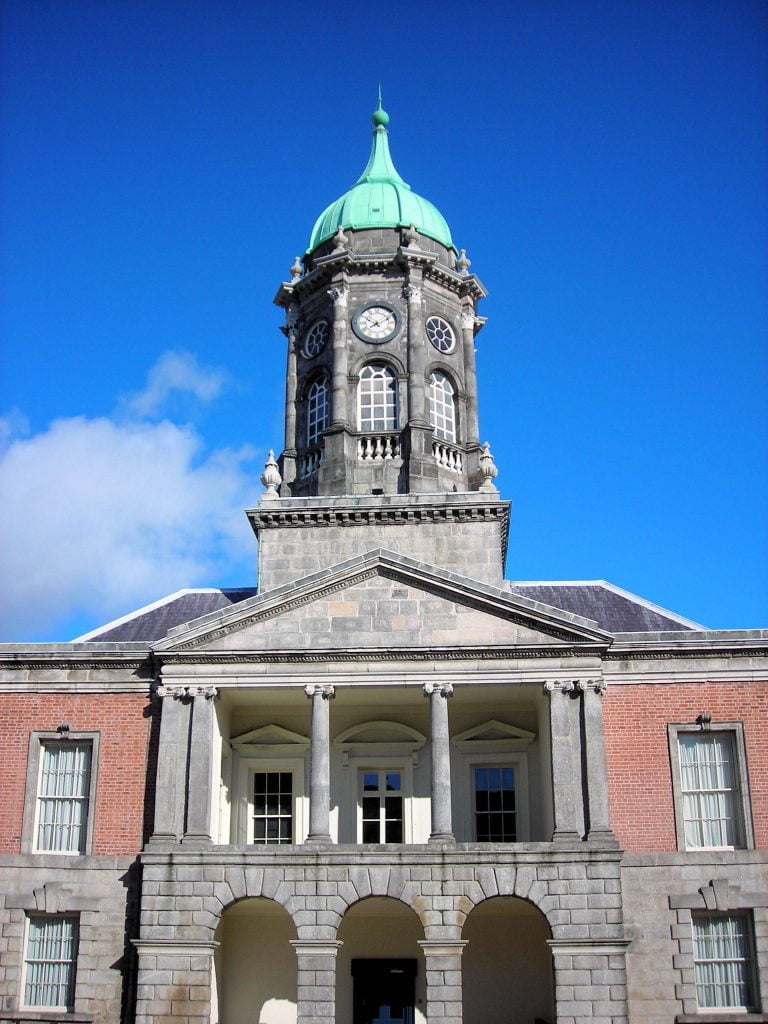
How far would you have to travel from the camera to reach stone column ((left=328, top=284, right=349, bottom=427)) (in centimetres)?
3047

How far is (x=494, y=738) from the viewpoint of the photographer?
2744cm

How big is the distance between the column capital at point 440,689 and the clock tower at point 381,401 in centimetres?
408

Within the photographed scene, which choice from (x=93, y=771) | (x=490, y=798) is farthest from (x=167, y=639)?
(x=490, y=798)

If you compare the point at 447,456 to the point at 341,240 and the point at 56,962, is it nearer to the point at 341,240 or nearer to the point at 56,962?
the point at 341,240

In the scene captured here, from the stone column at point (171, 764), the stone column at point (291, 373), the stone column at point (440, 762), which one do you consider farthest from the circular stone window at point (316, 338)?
the stone column at point (440, 762)

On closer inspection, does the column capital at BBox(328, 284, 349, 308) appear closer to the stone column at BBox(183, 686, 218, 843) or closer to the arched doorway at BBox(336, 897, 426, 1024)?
the stone column at BBox(183, 686, 218, 843)

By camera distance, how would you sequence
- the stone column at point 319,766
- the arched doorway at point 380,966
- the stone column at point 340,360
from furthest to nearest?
the stone column at point 340,360 → the arched doorway at point 380,966 → the stone column at point 319,766

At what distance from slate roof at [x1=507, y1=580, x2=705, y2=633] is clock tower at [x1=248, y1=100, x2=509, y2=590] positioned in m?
1.69

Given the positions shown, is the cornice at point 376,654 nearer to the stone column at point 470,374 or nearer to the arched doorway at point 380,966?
the arched doorway at point 380,966

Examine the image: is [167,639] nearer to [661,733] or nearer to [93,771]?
[93,771]

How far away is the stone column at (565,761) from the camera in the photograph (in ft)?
79.2

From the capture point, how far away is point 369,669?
25.4 metres

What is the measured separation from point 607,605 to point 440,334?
28.2 ft

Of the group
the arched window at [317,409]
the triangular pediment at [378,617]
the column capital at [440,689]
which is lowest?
the column capital at [440,689]
